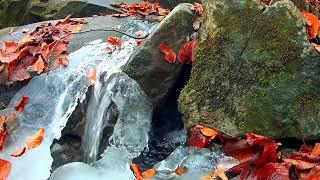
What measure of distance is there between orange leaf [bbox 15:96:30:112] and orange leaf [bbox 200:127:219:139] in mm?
2148

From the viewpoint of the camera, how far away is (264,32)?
4.13 metres

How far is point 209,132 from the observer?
4.08 meters

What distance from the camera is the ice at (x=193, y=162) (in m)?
3.68

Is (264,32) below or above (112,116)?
above

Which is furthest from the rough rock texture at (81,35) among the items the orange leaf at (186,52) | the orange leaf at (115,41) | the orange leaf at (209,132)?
the orange leaf at (209,132)

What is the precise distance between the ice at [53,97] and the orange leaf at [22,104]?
0.13 feet

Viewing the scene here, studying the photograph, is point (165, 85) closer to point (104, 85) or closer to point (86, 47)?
point (104, 85)

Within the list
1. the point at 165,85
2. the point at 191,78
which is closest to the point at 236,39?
the point at 191,78

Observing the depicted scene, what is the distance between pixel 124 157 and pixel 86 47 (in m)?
1.94

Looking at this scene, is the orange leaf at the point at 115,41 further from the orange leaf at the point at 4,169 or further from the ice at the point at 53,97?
the orange leaf at the point at 4,169

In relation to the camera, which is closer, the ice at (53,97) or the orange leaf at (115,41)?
the ice at (53,97)

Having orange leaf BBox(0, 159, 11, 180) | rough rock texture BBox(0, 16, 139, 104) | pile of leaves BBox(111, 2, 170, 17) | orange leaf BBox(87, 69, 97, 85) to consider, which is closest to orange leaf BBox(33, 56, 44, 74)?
rough rock texture BBox(0, 16, 139, 104)

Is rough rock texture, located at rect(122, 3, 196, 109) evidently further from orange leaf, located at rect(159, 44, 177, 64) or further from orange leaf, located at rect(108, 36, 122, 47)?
orange leaf, located at rect(108, 36, 122, 47)

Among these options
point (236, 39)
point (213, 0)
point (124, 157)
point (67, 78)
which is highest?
point (213, 0)
